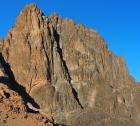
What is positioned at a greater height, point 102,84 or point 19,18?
point 19,18

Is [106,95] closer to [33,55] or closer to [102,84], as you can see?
[102,84]

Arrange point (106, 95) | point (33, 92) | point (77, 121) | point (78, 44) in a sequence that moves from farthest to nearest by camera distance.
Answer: point (78, 44), point (106, 95), point (33, 92), point (77, 121)

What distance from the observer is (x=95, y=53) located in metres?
196

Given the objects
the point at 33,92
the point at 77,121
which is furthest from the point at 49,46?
the point at 77,121

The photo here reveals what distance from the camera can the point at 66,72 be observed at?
180750mm

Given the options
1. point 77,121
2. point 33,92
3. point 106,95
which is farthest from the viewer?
point 106,95

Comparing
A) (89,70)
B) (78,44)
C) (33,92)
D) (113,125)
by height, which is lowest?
(113,125)

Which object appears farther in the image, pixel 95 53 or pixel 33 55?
pixel 95 53

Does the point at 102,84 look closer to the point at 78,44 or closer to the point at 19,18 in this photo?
the point at 78,44

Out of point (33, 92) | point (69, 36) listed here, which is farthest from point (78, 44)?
point (33, 92)

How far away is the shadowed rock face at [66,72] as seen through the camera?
16500 centimetres

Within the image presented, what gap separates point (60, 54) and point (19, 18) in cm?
2212

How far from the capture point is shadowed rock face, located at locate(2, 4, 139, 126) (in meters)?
165

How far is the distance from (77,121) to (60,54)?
135 ft
